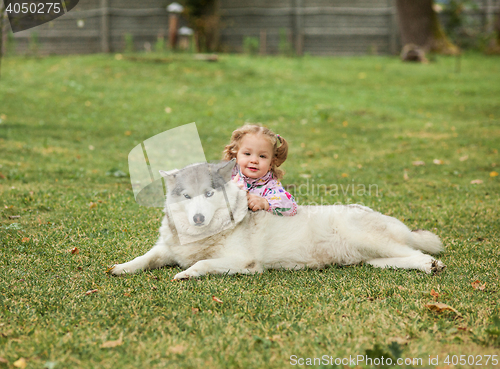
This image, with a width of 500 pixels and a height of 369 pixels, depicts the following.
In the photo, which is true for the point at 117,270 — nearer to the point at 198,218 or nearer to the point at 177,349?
the point at 198,218

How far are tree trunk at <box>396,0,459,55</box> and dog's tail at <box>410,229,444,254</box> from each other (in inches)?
734

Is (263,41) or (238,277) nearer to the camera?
(238,277)

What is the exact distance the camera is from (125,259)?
13.9 ft

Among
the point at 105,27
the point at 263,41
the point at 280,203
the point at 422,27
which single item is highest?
the point at 105,27

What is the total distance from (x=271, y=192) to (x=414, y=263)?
4.53ft

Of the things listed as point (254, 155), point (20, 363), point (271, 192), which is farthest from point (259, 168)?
point (20, 363)

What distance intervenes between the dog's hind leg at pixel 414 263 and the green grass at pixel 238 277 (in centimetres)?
11

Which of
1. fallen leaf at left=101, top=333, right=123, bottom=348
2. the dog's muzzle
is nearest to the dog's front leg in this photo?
the dog's muzzle

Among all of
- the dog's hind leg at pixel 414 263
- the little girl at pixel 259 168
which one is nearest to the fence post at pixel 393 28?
the little girl at pixel 259 168

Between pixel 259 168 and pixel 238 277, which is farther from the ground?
pixel 259 168

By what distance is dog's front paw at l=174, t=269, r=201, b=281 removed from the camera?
3.64m

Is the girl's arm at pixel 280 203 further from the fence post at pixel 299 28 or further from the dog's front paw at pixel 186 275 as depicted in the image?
the fence post at pixel 299 28

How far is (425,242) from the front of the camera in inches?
173

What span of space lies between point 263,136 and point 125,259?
1672mm
